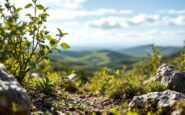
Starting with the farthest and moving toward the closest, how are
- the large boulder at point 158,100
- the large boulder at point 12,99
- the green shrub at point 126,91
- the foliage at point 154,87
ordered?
the green shrub at point 126,91 < the foliage at point 154,87 < the large boulder at point 158,100 < the large boulder at point 12,99

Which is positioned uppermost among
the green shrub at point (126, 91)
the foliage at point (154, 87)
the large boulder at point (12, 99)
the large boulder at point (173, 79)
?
the large boulder at point (12, 99)

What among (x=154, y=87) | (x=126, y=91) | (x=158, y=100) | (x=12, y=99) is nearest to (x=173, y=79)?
(x=154, y=87)

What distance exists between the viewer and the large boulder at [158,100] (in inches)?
289

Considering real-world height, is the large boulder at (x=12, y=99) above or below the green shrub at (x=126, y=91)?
above

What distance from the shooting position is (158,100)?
7742 millimetres

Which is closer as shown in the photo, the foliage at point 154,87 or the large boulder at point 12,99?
the large boulder at point 12,99

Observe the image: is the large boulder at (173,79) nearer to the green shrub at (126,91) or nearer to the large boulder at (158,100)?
the green shrub at (126,91)

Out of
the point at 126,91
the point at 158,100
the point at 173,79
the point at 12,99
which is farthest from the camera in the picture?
the point at 126,91

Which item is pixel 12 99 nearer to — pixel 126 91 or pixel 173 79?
pixel 126 91

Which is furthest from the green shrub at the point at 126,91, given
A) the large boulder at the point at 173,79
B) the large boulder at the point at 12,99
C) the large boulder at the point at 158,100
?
the large boulder at the point at 12,99

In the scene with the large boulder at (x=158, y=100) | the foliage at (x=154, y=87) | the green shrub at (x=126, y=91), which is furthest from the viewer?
the green shrub at (x=126, y=91)

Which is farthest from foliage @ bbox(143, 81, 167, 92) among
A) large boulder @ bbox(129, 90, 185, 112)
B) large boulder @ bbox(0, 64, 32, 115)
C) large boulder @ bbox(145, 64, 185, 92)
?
large boulder @ bbox(0, 64, 32, 115)

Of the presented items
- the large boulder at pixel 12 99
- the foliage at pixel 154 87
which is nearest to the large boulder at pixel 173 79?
the foliage at pixel 154 87

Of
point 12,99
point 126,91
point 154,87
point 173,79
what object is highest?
point 12,99
